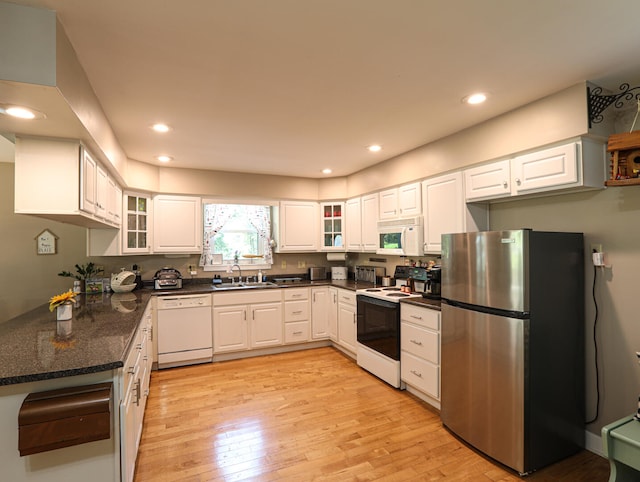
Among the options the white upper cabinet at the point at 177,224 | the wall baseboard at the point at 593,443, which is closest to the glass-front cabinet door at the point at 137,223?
the white upper cabinet at the point at 177,224

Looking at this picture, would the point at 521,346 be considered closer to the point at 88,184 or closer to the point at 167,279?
the point at 88,184

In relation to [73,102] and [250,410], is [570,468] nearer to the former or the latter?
[250,410]

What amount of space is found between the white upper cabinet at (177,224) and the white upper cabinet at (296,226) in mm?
1118

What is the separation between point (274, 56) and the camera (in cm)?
180

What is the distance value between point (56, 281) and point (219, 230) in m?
2.00

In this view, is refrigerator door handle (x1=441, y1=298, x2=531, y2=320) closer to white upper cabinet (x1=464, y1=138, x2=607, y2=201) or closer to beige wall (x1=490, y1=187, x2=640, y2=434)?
beige wall (x1=490, y1=187, x2=640, y2=434)

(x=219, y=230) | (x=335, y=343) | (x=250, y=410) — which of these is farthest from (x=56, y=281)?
(x=335, y=343)

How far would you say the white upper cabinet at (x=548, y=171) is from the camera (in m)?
2.14

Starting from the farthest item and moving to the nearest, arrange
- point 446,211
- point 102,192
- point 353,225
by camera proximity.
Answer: point 353,225 < point 446,211 < point 102,192

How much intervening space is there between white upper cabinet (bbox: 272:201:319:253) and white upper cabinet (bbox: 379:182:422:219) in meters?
1.24

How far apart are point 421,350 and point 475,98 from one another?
2090 millimetres

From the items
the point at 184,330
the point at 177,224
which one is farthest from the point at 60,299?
the point at 177,224

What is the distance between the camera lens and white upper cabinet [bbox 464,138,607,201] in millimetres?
2141

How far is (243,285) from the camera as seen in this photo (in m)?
4.50
